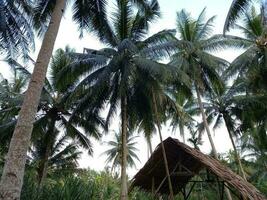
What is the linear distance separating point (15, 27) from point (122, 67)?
5.31 m

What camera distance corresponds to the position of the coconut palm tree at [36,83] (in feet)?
22.1

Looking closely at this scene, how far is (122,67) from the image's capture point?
17.2 meters

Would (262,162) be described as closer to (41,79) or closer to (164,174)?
(164,174)

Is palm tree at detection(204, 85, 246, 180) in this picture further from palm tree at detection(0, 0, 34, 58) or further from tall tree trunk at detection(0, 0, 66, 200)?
tall tree trunk at detection(0, 0, 66, 200)

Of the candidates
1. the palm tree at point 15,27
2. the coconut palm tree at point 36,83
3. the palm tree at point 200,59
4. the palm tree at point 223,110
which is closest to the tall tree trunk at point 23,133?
the coconut palm tree at point 36,83

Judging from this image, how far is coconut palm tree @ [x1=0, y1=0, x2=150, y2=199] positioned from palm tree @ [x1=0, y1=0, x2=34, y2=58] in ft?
2.36

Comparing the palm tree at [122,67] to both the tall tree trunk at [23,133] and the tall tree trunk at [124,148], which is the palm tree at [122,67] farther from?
the tall tree trunk at [23,133]

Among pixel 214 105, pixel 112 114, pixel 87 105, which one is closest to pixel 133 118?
pixel 112 114

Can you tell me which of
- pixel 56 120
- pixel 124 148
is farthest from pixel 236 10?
pixel 56 120

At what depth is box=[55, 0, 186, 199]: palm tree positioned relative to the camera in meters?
16.5

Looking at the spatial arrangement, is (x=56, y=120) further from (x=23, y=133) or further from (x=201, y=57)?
(x=23, y=133)

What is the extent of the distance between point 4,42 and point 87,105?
5474mm

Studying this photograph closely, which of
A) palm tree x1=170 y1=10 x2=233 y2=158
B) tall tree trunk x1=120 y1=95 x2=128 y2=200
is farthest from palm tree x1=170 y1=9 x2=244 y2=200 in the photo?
tall tree trunk x1=120 y1=95 x2=128 y2=200

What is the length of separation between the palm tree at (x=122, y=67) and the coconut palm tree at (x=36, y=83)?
7.93 feet
